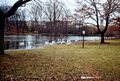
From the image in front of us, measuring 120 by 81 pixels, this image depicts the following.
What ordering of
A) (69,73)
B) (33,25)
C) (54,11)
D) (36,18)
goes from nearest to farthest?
(69,73)
(54,11)
(36,18)
(33,25)

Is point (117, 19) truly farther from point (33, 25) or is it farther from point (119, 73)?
point (33, 25)

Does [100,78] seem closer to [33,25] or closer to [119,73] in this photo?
[119,73]

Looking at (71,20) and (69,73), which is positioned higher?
(71,20)

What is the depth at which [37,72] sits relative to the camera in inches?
358

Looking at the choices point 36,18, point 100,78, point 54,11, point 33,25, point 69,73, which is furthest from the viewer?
point 33,25

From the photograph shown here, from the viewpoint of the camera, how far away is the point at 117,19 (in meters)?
35.2

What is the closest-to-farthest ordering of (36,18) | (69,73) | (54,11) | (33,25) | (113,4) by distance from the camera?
1. (69,73)
2. (113,4)
3. (54,11)
4. (36,18)
5. (33,25)

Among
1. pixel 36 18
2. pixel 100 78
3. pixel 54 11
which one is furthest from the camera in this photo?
pixel 36 18

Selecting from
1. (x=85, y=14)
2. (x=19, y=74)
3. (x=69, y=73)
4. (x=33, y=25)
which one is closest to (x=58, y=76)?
(x=69, y=73)

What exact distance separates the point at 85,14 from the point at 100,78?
27815mm

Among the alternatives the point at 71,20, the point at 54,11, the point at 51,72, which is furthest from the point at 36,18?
the point at 51,72

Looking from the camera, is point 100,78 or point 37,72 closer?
point 100,78

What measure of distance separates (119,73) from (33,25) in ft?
242

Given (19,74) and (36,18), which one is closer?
(19,74)
